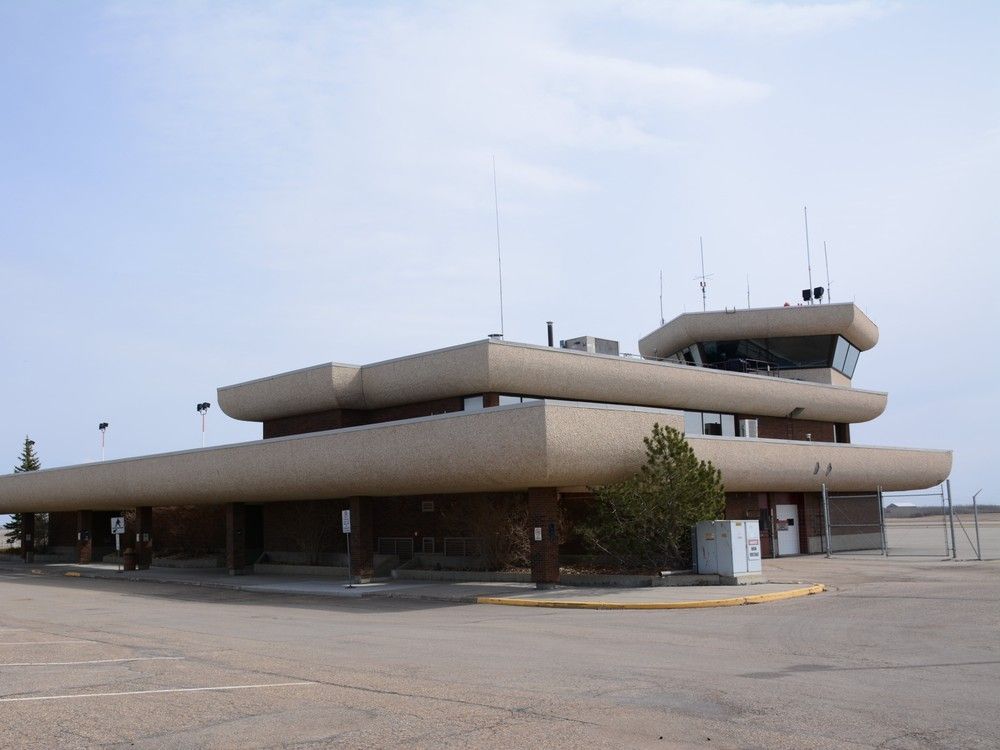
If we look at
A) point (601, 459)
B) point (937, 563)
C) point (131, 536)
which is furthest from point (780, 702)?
point (131, 536)

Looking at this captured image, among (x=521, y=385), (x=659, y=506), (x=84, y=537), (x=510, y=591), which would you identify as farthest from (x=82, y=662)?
(x=84, y=537)

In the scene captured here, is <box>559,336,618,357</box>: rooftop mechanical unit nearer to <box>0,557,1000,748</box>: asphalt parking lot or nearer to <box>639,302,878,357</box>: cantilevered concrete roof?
<box>639,302,878,357</box>: cantilevered concrete roof

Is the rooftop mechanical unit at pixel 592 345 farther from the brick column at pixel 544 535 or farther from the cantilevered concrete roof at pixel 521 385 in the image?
the brick column at pixel 544 535

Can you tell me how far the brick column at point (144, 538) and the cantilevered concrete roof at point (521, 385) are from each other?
856 centimetres

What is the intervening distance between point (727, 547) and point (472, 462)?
8.02m

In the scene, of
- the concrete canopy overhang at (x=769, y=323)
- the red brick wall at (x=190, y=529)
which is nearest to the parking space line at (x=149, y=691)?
the concrete canopy overhang at (x=769, y=323)

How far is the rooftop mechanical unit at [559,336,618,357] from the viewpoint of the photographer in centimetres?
3791

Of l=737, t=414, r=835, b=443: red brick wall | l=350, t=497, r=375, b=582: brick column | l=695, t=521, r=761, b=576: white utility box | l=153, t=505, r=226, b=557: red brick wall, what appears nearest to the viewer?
l=695, t=521, r=761, b=576: white utility box

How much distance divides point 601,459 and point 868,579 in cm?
899

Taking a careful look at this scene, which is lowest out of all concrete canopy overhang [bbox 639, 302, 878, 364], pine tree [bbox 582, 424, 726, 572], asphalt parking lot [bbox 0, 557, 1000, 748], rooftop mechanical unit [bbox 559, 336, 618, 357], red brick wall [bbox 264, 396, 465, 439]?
asphalt parking lot [bbox 0, 557, 1000, 748]

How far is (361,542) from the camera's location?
3456 centimetres

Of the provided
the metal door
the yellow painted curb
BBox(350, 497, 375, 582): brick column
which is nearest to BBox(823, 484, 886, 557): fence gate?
the metal door

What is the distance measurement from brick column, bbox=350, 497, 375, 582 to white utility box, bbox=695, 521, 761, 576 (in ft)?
38.7

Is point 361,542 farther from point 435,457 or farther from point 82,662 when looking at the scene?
point 82,662
